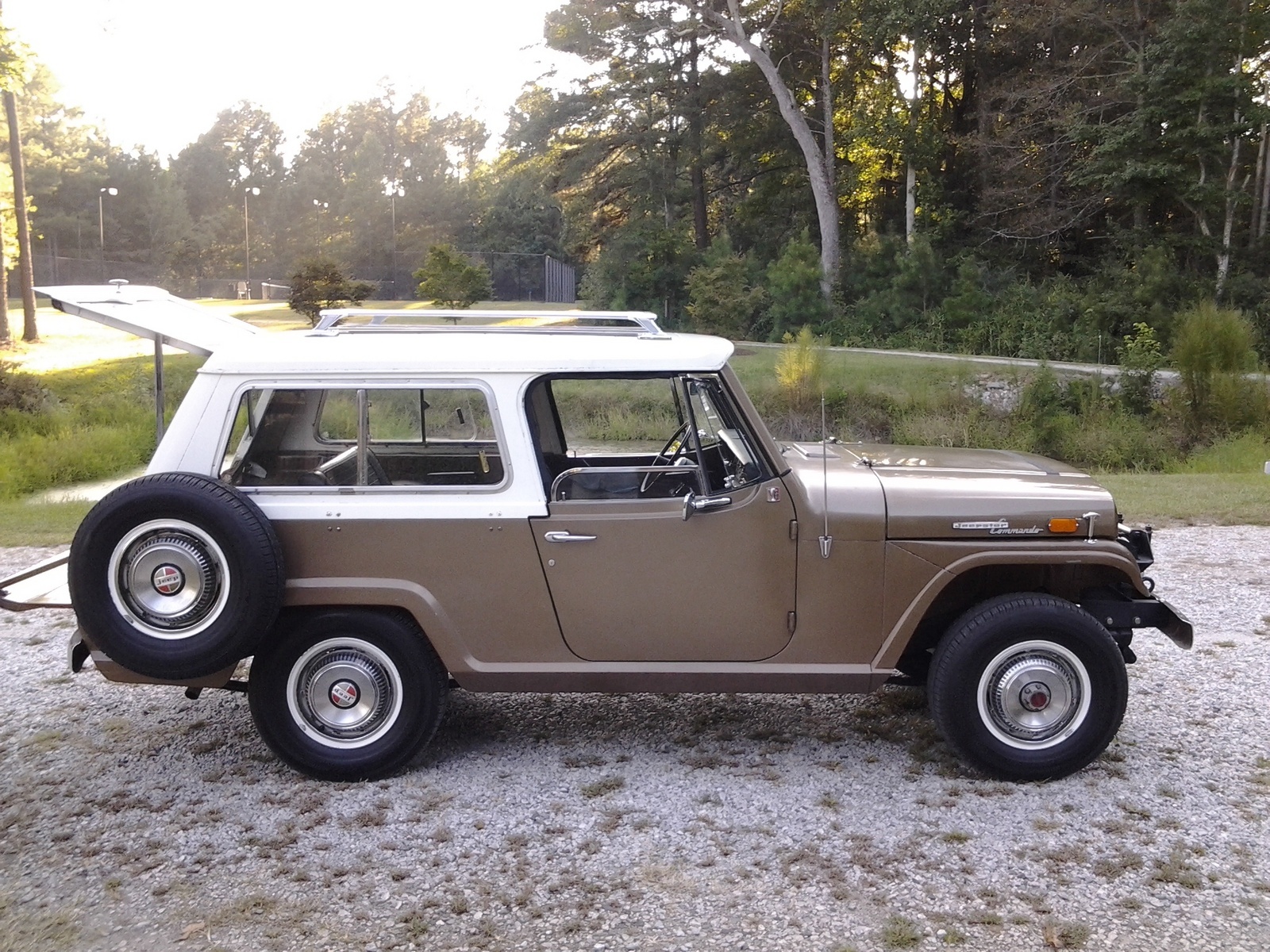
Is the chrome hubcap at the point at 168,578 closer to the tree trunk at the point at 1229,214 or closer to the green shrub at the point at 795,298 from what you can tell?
the tree trunk at the point at 1229,214

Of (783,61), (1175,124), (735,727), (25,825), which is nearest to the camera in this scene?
(25,825)

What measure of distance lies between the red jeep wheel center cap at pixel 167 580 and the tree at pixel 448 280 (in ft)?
86.5

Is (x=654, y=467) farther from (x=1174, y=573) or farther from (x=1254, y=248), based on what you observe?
(x=1254, y=248)

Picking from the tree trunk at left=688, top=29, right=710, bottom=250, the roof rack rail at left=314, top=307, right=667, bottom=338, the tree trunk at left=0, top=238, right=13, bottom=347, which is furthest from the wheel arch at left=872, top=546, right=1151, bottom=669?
the tree trunk at left=688, top=29, right=710, bottom=250

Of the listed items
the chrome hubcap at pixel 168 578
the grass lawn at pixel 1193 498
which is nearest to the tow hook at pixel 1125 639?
the chrome hubcap at pixel 168 578

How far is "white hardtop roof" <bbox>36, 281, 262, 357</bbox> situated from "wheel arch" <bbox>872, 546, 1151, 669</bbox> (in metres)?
3.28

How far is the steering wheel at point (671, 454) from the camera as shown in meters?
5.11

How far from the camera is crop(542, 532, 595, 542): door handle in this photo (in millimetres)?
4926

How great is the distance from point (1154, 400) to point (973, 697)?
Result: 17085 millimetres

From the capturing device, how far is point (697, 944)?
3762mm

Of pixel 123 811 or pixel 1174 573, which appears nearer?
pixel 123 811

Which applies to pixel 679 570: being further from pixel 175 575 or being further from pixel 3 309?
pixel 3 309

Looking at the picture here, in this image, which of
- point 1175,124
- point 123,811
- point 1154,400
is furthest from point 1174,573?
point 1175,124

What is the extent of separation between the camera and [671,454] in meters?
5.24
